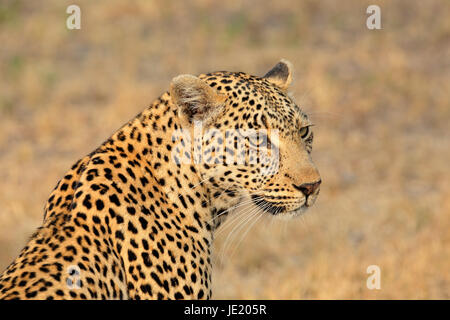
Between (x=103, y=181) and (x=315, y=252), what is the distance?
269 inches

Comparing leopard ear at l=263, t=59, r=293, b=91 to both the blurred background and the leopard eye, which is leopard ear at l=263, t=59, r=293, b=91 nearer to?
the leopard eye

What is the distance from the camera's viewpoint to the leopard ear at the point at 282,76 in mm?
6641

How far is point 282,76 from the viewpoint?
265 inches

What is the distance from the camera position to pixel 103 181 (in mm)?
5363

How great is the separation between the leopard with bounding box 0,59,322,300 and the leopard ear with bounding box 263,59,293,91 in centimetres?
14

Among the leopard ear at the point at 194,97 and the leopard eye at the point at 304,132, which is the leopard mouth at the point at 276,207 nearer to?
the leopard eye at the point at 304,132

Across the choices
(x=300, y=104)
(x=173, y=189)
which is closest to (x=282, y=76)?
(x=173, y=189)

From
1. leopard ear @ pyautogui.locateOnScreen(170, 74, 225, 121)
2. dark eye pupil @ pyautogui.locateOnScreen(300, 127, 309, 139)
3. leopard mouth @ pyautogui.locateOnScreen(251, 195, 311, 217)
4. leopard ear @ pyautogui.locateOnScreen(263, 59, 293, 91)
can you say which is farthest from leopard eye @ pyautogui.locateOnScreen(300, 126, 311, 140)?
leopard ear @ pyautogui.locateOnScreen(170, 74, 225, 121)

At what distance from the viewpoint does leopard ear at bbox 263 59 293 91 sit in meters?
6.64

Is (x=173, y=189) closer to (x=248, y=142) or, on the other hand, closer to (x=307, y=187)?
(x=248, y=142)

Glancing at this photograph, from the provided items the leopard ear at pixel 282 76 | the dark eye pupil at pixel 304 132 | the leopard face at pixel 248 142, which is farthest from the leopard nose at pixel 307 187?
the leopard ear at pixel 282 76

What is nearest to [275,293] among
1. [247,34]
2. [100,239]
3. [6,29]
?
[100,239]

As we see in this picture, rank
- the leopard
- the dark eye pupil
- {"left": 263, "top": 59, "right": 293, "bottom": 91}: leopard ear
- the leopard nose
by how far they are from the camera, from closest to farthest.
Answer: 1. the leopard
2. the leopard nose
3. the dark eye pupil
4. {"left": 263, "top": 59, "right": 293, "bottom": 91}: leopard ear
